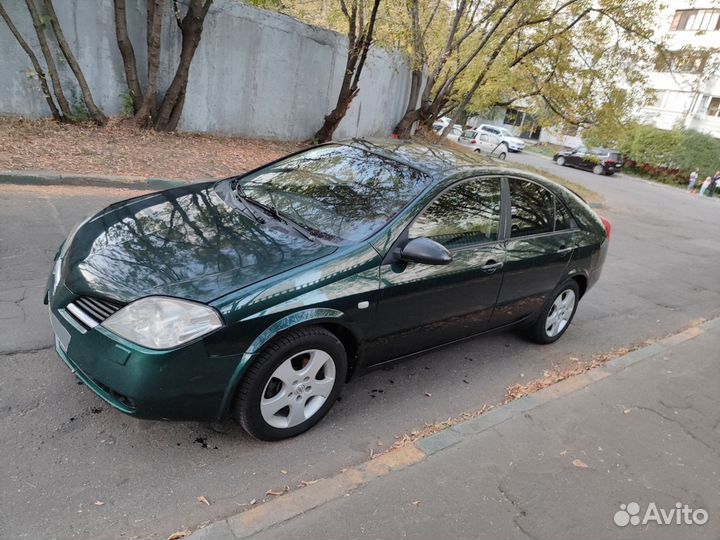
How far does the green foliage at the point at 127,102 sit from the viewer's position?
9.38m

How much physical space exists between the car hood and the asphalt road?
30.1 inches

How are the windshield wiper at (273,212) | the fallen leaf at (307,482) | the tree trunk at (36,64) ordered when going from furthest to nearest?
the tree trunk at (36,64), the windshield wiper at (273,212), the fallen leaf at (307,482)

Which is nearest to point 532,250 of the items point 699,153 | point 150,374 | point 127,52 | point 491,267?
point 491,267

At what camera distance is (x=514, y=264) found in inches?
149

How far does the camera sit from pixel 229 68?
1073 cm

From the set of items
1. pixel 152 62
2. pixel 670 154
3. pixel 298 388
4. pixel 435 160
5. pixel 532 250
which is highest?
pixel 670 154

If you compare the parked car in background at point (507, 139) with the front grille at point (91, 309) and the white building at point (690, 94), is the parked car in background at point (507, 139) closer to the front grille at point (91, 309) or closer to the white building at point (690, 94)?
the white building at point (690, 94)

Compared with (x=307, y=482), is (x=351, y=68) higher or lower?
higher

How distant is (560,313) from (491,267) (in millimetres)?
1512

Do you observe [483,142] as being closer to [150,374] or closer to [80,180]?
[80,180]

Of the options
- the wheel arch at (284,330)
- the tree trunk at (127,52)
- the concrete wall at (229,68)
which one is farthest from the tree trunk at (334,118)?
the wheel arch at (284,330)

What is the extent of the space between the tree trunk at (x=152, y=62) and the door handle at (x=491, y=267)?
8053 mm

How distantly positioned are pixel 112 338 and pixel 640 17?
12628mm

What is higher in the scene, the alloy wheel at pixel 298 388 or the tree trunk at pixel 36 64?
the tree trunk at pixel 36 64
